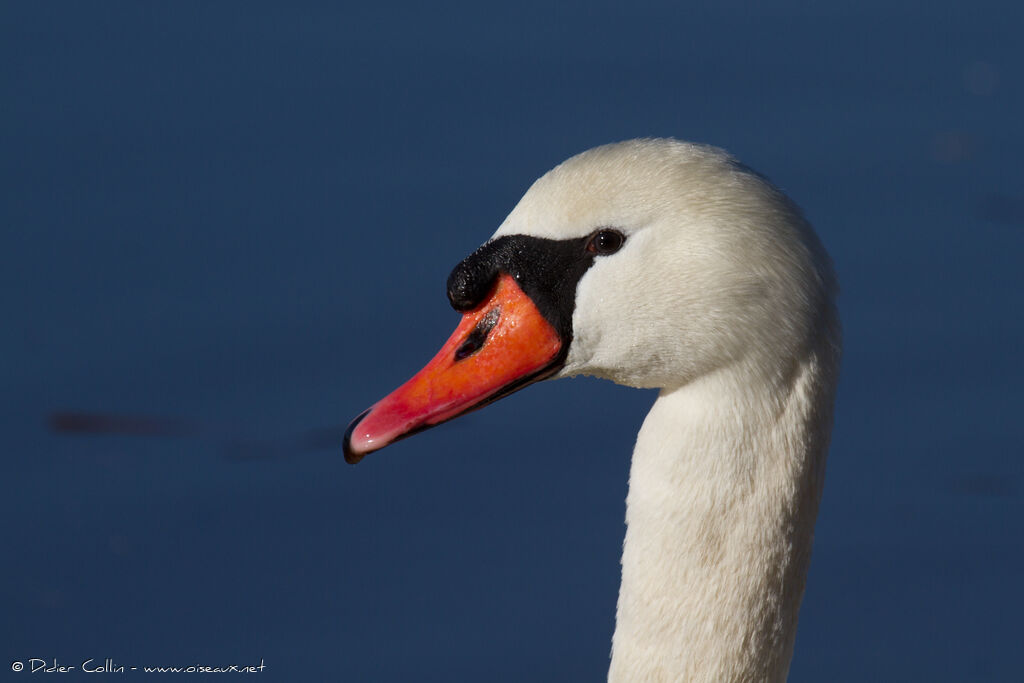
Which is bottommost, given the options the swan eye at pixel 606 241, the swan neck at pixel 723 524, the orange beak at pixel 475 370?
the swan neck at pixel 723 524

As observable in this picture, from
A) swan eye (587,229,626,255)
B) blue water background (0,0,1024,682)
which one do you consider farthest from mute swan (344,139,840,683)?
blue water background (0,0,1024,682)

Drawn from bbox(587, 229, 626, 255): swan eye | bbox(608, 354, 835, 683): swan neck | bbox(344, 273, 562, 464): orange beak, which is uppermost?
bbox(587, 229, 626, 255): swan eye

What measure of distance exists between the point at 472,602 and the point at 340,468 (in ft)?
2.63

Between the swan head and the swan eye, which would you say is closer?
the swan head

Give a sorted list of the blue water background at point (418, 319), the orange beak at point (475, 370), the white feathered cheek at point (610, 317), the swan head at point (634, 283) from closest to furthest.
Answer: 1. the swan head at point (634, 283)
2. the white feathered cheek at point (610, 317)
3. the orange beak at point (475, 370)
4. the blue water background at point (418, 319)

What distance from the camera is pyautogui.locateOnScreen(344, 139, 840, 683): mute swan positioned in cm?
247

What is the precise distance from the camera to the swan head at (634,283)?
96.7 inches

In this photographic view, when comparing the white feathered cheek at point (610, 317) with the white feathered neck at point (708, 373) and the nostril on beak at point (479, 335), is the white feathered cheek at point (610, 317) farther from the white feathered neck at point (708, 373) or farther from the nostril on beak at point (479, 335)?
the nostril on beak at point (479, 335)

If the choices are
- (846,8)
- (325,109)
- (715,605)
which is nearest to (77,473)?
(325,109)

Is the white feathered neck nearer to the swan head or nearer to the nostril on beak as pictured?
the swan head

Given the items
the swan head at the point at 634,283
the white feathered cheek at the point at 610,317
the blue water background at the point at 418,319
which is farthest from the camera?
the blue water background at the point at 418,319

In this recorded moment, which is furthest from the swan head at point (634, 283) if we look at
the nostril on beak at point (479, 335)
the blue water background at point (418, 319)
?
the blue water background at point (418, 319)

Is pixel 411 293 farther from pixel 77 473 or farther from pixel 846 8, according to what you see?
pixel 846 8

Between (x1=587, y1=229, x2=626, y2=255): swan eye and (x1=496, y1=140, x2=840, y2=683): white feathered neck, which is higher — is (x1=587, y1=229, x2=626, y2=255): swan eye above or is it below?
above
